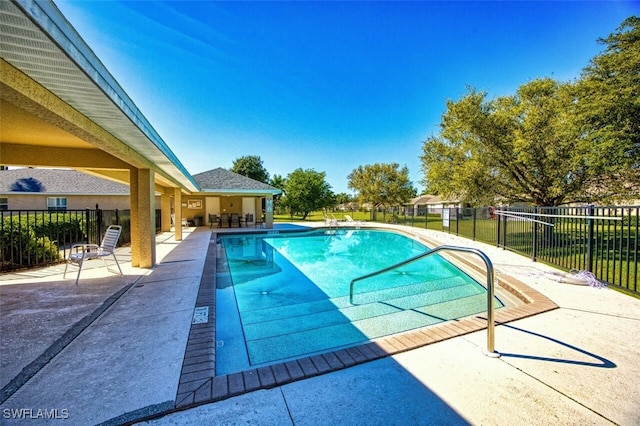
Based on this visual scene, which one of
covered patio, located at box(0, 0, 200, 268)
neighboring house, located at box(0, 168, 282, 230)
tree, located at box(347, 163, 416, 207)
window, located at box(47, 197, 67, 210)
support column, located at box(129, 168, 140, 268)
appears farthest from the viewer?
tree, located at box(347, 163, 416, 207)

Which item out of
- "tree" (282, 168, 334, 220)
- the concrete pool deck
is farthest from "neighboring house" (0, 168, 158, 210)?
the concrete pool deck

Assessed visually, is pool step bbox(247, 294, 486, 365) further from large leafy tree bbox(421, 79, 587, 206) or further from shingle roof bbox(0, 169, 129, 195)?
shingle roof bbox(0, 169, 129, 195)

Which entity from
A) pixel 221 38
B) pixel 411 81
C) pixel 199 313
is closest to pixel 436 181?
pixel 411 81

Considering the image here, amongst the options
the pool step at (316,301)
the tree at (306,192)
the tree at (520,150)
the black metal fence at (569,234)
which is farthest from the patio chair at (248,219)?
the pool step at (316,301)

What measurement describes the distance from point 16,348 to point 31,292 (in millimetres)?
2651

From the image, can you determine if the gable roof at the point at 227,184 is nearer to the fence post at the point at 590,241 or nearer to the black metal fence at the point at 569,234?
the black metal fence at the point at 569,234

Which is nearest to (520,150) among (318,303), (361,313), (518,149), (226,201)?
(518,149)

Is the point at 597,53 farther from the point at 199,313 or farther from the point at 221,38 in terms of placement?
the point at 199,313

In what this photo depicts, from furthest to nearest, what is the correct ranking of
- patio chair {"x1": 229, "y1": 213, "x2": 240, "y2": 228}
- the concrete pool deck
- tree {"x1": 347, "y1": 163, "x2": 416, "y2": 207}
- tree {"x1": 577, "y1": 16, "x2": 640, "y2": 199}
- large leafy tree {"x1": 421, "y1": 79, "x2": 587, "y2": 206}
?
tree {"x1": 347, "y1": 163, "x2": 416, "y2": 207} < patio chair {"x1": 229, "y1": 213, "x2": 240, "y2": 228} < large leafy tree {"x1": 421, "y1": 79, "x2": 587, "y2": 206} < tree {"x1": 577, "y1": 16, "x2": 640, "y2": 199} < the concrete pool deck

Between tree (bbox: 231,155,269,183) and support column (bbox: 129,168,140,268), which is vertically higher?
tree (bbox: 231,155,269,183)

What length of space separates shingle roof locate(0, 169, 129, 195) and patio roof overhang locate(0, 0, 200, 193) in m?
18.3

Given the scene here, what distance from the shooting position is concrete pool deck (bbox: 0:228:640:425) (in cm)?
197

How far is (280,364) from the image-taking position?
Answer: 258cm

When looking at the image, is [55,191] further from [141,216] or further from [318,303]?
[318,303]
